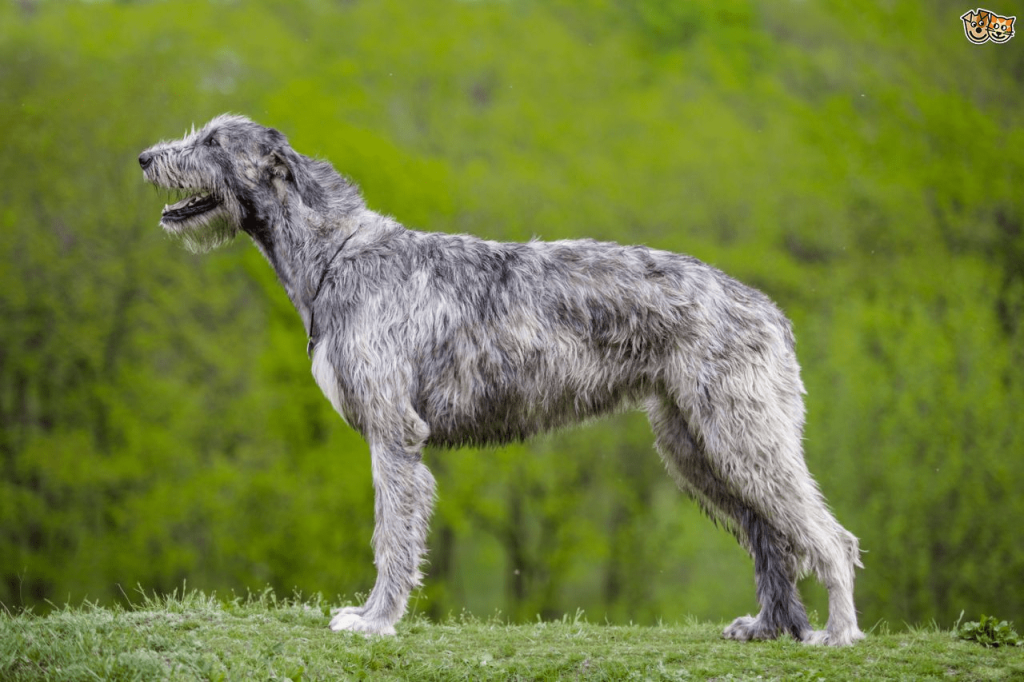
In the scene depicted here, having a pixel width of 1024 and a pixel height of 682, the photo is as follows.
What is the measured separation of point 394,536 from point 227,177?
2733 mm

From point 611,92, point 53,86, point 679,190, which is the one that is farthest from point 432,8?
point 53,86

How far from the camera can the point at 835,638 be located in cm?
651

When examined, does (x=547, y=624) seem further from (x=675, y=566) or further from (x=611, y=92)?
(x=611, y=92)

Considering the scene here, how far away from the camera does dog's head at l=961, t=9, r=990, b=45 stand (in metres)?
18.2

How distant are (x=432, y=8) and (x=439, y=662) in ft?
71.1

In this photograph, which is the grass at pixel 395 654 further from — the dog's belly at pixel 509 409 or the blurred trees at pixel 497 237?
the blurred trees at pixel 497 237

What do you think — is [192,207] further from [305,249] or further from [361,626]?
[361,626]

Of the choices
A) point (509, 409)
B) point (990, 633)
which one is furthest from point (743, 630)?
→ point (509, 409)

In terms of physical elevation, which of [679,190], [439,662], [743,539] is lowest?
[439,662]

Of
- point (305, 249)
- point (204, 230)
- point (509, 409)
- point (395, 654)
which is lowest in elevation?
point (395, 654)

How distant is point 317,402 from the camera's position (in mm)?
20422

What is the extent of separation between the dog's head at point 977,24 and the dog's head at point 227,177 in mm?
14856

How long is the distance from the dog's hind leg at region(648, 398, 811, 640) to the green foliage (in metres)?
1.35

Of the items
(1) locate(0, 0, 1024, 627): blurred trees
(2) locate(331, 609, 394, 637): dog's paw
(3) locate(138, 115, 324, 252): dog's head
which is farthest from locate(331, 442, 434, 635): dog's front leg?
(1) locate(0, 0, 1024, 627): blurred trees
